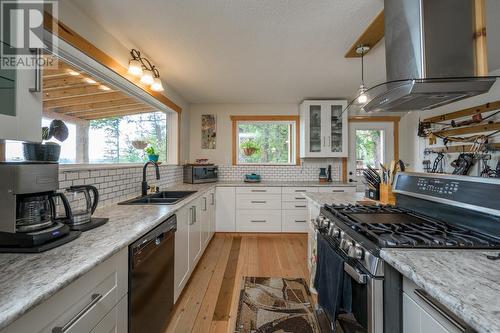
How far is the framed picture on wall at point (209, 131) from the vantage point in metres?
4.29

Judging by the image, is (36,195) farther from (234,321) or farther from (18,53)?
(234,321)

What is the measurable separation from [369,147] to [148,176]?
12.6ft

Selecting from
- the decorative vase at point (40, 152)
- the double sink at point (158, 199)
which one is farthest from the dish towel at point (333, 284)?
the decorative vase at point (40, 152)

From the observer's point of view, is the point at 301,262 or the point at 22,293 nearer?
the point at 22,293

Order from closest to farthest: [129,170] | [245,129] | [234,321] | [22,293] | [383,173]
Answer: [22,293]
[234,321]
[383,173]
[129,170]
[245,129]

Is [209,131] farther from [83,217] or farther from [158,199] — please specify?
[83,217]

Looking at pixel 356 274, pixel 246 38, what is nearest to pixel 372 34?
pixel 246 38

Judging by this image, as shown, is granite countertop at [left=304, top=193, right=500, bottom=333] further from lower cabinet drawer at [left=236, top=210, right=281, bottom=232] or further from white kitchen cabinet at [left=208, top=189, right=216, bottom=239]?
lower cabinet drawer at [left=236, top=210, right=281, bottom=232]

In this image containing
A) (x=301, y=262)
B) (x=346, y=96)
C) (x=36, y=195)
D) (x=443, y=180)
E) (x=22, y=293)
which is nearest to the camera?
(x=22, y=293)

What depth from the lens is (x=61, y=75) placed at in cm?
159

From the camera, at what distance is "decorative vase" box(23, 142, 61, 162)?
0.94m

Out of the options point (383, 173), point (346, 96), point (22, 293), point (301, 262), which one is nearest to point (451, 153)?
point (346, 96)

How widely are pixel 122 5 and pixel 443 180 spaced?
2347 mm

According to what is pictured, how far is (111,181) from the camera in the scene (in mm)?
1965
